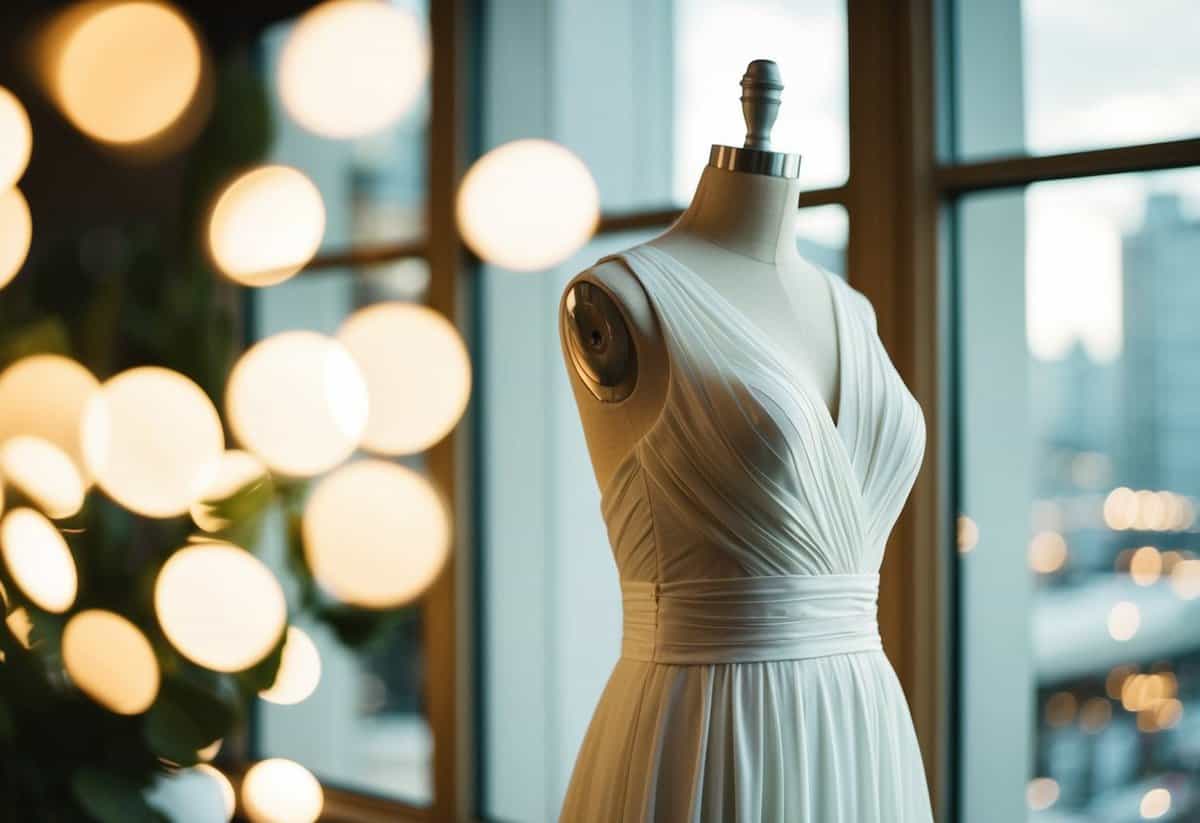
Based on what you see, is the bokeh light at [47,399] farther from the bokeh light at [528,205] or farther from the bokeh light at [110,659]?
the bokeh light at [528,205]

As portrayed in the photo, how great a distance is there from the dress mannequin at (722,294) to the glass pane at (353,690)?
144 cm

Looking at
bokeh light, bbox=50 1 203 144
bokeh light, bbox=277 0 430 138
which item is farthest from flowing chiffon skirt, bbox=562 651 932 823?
bokeh light, bbox=50 1 203 144

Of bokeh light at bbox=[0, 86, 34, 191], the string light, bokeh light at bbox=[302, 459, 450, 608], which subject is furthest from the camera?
bokeh light at bbox=[0, 86, 34, 191]

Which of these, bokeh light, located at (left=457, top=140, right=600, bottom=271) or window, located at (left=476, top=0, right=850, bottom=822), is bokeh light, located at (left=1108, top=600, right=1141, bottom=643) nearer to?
window, located at (left=476, top=0, right=850, bottom=822)

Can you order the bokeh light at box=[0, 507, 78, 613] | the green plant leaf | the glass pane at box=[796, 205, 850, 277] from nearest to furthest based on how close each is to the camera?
1. the glass pane at box=[796, 205, 850, 277]
2. the bokeh light at box=[0, 507, 78, 613]
3. the green plant leaf

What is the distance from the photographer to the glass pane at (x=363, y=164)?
2.86 meters

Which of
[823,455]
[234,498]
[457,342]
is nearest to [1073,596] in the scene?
[823,455]

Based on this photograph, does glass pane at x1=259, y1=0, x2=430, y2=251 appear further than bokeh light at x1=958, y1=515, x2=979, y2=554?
Yes

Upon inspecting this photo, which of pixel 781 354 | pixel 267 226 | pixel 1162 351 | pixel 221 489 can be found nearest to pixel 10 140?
pixel 267 226

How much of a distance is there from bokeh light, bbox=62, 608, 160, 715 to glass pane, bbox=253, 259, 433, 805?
0.52 m

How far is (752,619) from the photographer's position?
1.29 metres

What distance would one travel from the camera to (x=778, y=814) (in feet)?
4.13

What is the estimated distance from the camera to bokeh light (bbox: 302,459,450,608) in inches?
107

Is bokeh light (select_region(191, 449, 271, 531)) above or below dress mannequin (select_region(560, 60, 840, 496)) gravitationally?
below
